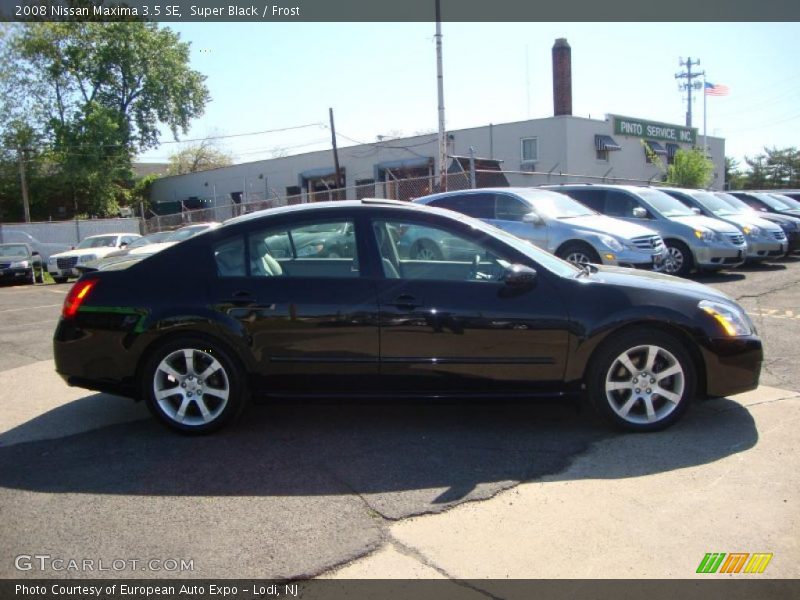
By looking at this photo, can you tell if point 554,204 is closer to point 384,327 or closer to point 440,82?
point 384,327

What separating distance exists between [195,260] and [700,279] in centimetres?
1014

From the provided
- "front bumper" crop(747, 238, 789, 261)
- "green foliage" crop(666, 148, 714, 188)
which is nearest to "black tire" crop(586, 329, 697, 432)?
"front bumper" crop(747, 238, 789, 261)

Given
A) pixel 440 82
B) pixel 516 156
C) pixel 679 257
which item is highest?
pixel 440 82

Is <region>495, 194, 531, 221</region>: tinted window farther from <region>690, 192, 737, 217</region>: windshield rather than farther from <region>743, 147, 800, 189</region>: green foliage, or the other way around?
<region>743, 147, 800, 189</region>: green foliage

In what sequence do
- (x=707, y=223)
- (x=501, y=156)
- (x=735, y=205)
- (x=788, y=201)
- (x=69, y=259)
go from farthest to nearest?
1. (x=501, y=156)
2. (x=69, y=259)
3. (x=788, y=201)
4. (x=735, y=205)
5. (x=707, y=223)

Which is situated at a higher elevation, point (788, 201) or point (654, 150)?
point (654, 150)

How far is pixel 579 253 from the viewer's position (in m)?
10.1

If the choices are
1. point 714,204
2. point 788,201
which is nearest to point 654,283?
point 714,204

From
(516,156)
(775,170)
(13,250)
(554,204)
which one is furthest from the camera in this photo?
(775,170)

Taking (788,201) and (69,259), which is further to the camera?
(69,259)

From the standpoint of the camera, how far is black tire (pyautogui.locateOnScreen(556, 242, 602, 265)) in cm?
1002

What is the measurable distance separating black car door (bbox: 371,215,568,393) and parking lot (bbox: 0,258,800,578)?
319mm

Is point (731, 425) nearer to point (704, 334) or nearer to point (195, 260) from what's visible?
point (704, 334)

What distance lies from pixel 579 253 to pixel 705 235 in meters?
3.22
